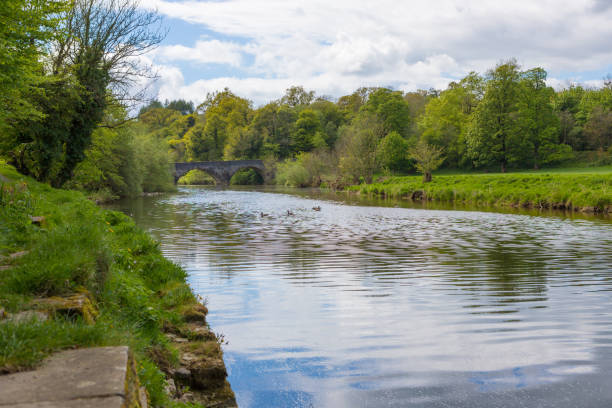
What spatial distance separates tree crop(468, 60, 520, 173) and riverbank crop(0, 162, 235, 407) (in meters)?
61.4

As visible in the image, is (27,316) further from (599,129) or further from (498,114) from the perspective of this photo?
(599,129)

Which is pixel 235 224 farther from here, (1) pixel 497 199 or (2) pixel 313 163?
(2) pixel 313 163

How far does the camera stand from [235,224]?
2322 cm

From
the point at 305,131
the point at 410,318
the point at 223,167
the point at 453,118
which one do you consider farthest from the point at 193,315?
the point at 305,131

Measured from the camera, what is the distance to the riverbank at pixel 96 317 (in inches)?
149

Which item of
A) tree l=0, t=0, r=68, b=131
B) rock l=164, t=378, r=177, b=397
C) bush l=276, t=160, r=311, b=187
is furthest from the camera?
bush l=276, t=160, r=311, b=187

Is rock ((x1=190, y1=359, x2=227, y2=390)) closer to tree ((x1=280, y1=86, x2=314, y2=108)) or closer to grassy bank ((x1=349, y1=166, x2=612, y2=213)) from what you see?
grassy bank ((x1=349, y1=166, x2=612, y2=213))

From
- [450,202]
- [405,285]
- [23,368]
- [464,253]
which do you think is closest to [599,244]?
[464,253]

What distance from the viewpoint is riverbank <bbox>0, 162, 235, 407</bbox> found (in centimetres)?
378

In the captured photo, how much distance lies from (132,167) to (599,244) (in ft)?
116

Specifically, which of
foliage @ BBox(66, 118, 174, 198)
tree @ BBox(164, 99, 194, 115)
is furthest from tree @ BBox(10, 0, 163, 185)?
tree @ BBox(164, 99, 194, 115)

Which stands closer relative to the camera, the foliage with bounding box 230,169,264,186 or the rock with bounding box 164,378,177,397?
the rock with bounding box 164,378,177,397

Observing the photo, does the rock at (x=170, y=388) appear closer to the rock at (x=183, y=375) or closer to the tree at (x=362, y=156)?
the rock at (x=183, y=375)

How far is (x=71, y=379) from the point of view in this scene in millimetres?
3045
